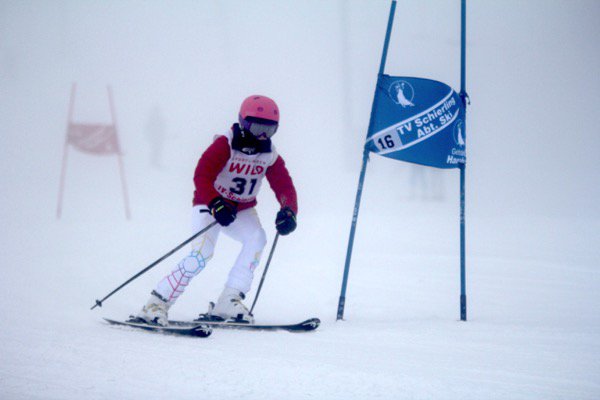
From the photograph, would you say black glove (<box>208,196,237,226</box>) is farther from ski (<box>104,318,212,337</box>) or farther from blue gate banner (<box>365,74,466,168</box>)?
blue gate banner (<box>365,74,466,168</box>)

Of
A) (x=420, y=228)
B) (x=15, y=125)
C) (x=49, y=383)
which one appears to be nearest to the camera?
(x=49, y=383)

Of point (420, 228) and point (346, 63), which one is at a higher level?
point (346, 63)

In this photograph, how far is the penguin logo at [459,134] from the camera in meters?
3.85

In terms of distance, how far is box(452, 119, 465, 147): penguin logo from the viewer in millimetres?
3850

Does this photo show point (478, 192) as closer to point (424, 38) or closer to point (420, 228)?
point (420, 228)

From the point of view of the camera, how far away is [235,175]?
3.64m

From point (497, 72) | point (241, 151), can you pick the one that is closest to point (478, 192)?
point (497, 72)

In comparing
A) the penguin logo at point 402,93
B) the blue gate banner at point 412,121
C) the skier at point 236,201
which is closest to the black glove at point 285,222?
the skier at point 236,201

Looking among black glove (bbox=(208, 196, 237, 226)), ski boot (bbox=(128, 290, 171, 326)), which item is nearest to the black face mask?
black glove (bbox=(208, 196, 237, 226))

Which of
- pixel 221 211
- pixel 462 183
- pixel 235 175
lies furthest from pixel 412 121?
pixel 221 211

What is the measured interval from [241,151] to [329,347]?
1430mm

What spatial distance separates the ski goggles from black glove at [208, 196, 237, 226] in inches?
20.8

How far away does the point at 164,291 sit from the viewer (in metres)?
3.47

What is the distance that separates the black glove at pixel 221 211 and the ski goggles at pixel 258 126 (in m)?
0.53
